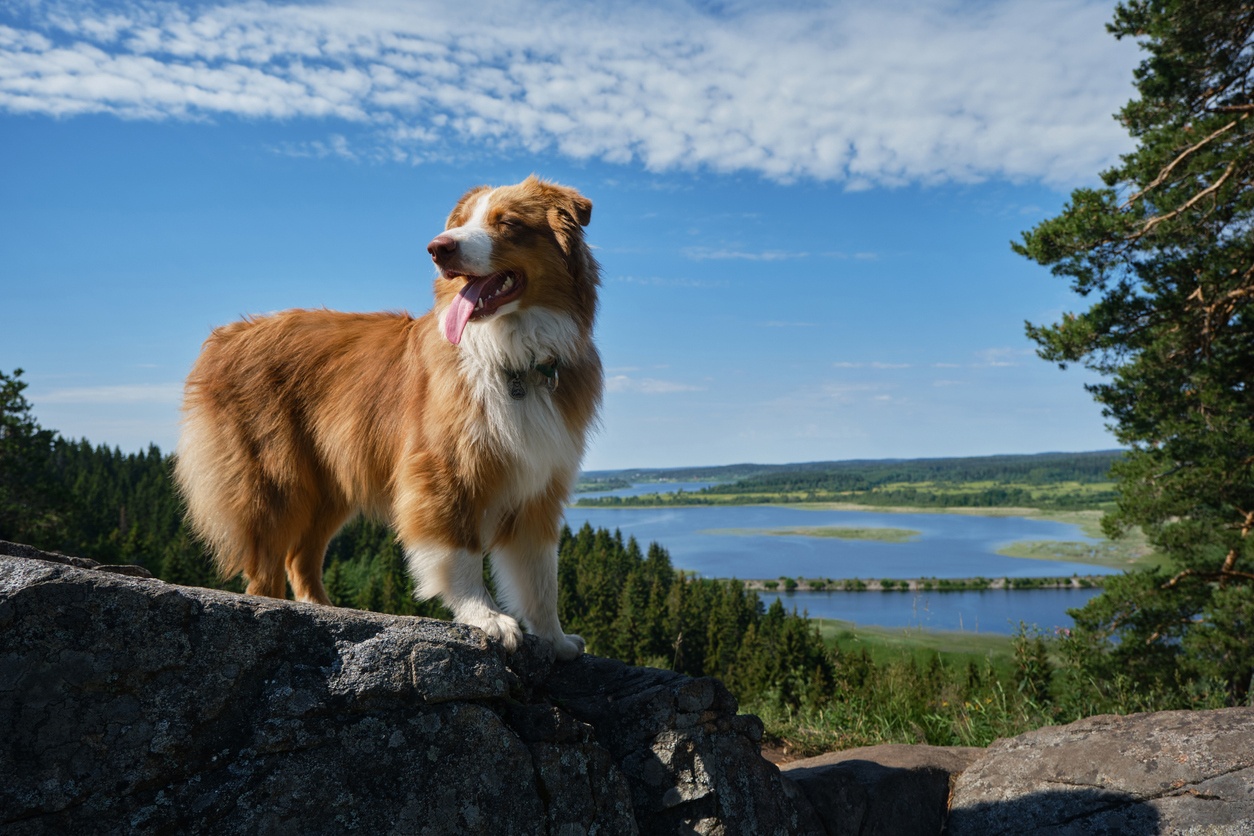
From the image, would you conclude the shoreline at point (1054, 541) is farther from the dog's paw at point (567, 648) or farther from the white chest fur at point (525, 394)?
the dog's paw at point (567, 648)

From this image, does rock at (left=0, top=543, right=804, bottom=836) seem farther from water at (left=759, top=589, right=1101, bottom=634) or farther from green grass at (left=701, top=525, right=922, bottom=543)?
green grass at (left=701, top=525, right=922, bottom=543)

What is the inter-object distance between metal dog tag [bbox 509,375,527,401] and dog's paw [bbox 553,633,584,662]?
3.94ft

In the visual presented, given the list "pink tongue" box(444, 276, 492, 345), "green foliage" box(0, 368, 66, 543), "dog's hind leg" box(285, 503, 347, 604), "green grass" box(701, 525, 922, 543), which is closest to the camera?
"pink tongue" box(444, 276, 492, 345)

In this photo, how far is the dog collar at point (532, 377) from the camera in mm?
3717

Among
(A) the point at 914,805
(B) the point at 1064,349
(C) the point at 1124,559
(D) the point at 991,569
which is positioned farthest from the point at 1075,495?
(A) the point at 914,805

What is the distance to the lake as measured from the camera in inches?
2606

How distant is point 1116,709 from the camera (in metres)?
6.80

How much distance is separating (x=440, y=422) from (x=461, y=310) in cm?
53

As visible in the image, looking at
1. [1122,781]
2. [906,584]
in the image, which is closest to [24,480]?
[1122,781]

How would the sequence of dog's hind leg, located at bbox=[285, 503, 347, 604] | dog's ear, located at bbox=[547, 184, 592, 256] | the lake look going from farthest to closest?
the lake, dog's hind leg, located at bbox=[285, 503, 347, 604], dog's ear, located at bbox=[547, 184, 592, 256]

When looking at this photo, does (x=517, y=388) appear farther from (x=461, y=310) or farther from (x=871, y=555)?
(x=871, y=555)

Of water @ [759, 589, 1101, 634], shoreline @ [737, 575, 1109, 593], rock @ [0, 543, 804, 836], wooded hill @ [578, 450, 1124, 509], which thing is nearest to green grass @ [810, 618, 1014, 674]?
rock @ [0, 543, 804, 836]

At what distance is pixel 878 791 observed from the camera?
412cm

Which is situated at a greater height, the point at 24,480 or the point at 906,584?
the point at 24,480
